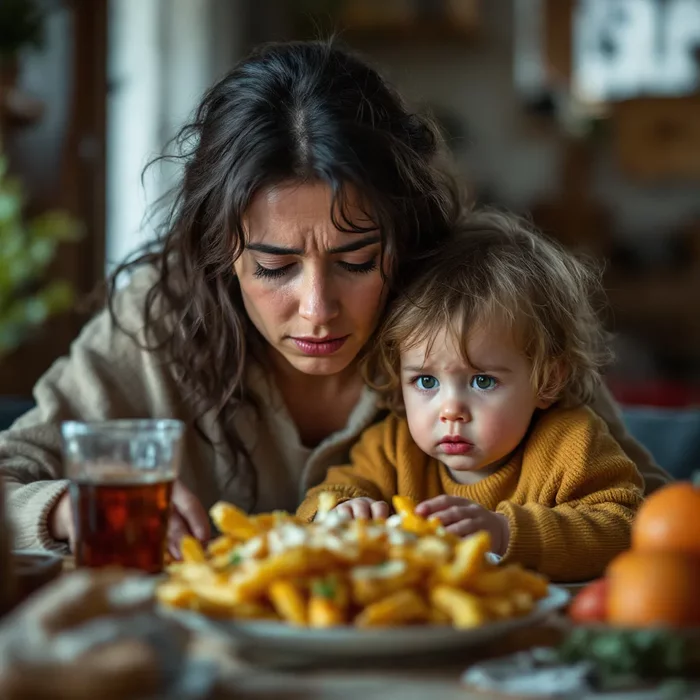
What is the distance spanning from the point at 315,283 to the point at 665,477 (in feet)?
2.19

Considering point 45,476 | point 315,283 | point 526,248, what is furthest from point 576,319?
point 45,476

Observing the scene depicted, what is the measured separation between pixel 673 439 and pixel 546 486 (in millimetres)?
673

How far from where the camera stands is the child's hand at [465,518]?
118 centimetres

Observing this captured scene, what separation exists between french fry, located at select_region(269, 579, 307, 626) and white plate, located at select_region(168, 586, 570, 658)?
0.05 feet

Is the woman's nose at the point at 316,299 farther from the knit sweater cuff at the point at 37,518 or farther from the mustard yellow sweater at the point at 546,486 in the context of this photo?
the knit sweater cuff at the point at 37,518

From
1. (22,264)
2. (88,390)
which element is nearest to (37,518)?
(88,390)

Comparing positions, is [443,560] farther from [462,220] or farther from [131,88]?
[131,88]

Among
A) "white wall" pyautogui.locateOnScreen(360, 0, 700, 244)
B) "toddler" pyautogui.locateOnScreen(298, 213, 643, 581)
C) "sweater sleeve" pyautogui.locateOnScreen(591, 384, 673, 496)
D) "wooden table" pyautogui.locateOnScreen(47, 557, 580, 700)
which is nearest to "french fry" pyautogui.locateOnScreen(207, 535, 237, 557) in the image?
"wooden table" pyautogui.locateOnScreen(47, 557, 580, 700)

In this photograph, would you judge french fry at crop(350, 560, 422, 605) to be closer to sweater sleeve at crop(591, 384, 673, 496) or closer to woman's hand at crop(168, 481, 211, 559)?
woman's hand at crop(168, 481, 211, 559)

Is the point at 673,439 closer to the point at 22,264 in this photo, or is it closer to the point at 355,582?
the point at 355,582

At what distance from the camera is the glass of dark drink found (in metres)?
1.06

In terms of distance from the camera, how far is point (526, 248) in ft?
5.45

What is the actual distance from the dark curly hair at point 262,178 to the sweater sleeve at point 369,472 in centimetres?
21

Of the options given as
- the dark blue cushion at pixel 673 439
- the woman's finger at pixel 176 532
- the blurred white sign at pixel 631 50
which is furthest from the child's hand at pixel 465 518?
the blurred white sign at pixel 631 50
